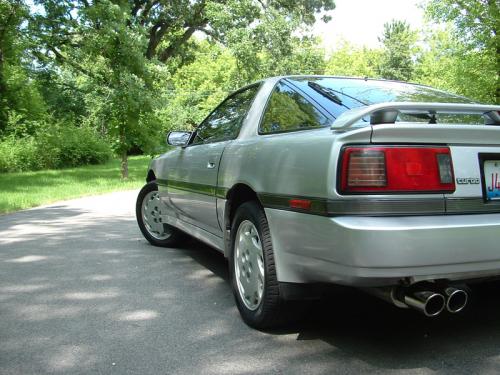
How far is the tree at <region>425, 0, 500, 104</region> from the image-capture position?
1429cm

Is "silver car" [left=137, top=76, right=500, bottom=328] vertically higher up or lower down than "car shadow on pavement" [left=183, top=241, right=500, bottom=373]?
higher up

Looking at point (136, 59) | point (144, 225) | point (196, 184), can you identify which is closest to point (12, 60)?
point (136, 59)

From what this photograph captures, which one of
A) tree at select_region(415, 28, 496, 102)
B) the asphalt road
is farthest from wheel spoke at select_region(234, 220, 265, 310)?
tree at select_region(415, 28, 496, 102)

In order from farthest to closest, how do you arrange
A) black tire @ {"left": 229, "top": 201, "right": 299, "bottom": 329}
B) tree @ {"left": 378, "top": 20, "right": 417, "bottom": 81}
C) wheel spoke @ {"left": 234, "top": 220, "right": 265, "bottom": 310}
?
1. tree @ {"left": 378, "top": 20, "right": 417, "bottom": 81}
2. wheel spoke @ {"left": 234, "top": 220, "right": 265, "bottom": 310}
3. black tire @ {"left": 229, "top": 201, "right": 299, "bottom": 329}

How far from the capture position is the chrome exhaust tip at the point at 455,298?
8.04 ft

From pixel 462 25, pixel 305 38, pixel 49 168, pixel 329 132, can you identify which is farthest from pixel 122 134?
pixel 305 38

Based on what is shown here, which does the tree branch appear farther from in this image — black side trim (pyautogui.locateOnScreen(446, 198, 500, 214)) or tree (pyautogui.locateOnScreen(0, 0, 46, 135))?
black side trim (pyautogui.locateOnScreen(446, 198, 500, 214))

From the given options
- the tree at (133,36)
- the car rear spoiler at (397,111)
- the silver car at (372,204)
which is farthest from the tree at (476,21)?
the silver car at (372,204)

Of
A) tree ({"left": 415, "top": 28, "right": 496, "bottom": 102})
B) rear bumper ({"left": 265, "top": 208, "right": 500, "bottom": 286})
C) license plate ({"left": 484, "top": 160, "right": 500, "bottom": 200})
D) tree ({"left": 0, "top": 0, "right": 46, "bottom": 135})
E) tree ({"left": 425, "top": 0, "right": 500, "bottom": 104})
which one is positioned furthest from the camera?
tree ({"left": 0, "top": 0, "right": 46, "bottom": 135})

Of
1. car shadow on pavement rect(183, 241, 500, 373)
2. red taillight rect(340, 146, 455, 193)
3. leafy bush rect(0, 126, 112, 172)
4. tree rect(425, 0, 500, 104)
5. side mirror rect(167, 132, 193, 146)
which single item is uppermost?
tree rect(425, 0, 500, 104)

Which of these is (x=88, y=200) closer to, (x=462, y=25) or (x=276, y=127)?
(x=276, y=127)

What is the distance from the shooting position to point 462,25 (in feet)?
51.3

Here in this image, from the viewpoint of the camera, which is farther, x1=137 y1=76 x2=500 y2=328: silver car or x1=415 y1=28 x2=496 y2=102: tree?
x1=415 y1=28 x2=496 y2=102: tree

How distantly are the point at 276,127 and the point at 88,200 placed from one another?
29.7ft
